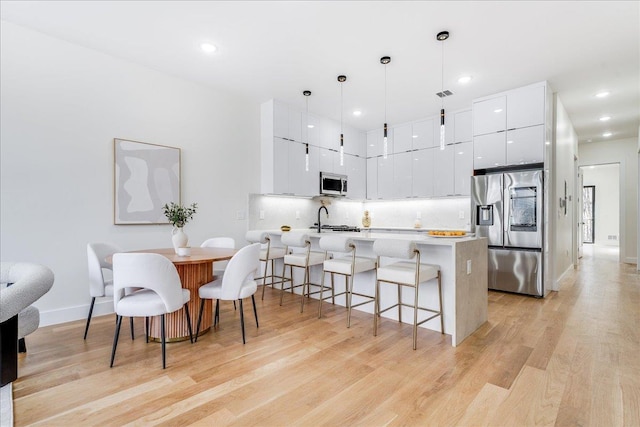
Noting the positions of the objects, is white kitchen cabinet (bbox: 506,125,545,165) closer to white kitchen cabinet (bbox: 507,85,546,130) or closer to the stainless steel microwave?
white kitchen cabinet (bbox: 507,85,546,130)

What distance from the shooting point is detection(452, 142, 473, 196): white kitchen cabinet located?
5.08 meters

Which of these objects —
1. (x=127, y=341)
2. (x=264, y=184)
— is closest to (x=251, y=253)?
(x=127, y=341)

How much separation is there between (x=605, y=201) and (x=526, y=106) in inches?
381

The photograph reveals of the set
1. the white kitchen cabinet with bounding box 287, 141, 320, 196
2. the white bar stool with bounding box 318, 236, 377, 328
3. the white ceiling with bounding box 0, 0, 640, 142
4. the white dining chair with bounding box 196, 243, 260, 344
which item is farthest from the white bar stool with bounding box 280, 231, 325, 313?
the white ceiling with bounding box 0, 0, 640, 142

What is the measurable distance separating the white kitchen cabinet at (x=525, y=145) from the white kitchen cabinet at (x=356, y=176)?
8.72ft

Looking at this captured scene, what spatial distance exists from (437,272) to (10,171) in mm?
4022

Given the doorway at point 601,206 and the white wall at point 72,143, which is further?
the doorway at point 601,206

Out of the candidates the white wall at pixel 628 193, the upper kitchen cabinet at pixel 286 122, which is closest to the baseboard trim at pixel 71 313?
the upper kitchen cabinet at pixel 286 122

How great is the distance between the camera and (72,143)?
10.5ft

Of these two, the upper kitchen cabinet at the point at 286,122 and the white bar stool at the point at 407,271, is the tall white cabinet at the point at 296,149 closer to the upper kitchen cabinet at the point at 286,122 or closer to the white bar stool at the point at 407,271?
the upper kitchen cabinet at the point at 286,122

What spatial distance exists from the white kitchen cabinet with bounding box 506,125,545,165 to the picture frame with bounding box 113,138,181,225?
4.41 m

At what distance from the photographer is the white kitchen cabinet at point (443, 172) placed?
5.27m

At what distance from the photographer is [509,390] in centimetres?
193

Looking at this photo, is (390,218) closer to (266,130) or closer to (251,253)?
(266,130)
